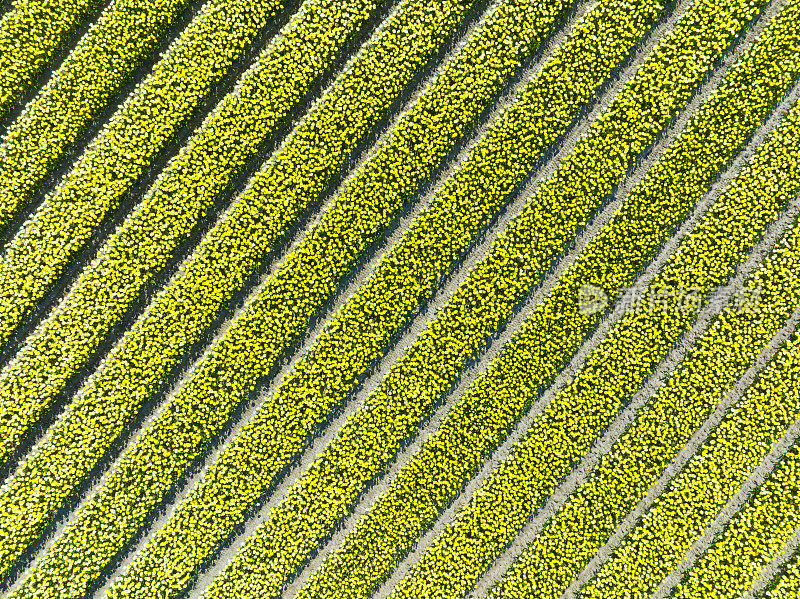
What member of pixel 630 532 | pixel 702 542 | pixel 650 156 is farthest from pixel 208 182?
pixel 702 542

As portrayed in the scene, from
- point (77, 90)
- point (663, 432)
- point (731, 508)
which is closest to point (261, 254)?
point (77, 90)

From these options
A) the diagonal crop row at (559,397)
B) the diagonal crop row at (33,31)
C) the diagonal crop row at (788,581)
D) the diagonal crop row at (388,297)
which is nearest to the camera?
the diagonal crop row at (33,31)

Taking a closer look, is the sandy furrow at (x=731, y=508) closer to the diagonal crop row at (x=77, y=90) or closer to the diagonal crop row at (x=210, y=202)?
the diagonal crop row at (x=210, y=202)

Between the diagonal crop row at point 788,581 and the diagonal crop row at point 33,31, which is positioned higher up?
the diagonal crop row at point 788,581

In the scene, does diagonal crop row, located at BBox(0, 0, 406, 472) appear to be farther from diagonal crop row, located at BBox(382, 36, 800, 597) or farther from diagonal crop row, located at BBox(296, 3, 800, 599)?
diagonal crop row, located at BBox(382, 36, 800, 597)

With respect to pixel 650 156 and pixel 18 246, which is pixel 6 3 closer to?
pixel 18 246

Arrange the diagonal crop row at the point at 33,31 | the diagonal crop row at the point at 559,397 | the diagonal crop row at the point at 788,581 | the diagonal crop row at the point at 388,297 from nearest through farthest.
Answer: the diagonal crop row at the point at 33,31 → the diagonal crop row at the point at 388,297 → the diagonal crop row at the point at 559,397 → the diagonal crop row at the point at 788,581

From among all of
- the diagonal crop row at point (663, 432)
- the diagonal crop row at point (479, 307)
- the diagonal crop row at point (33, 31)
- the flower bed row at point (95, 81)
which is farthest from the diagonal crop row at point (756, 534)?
the diagonal crop row at point (33, 31)
